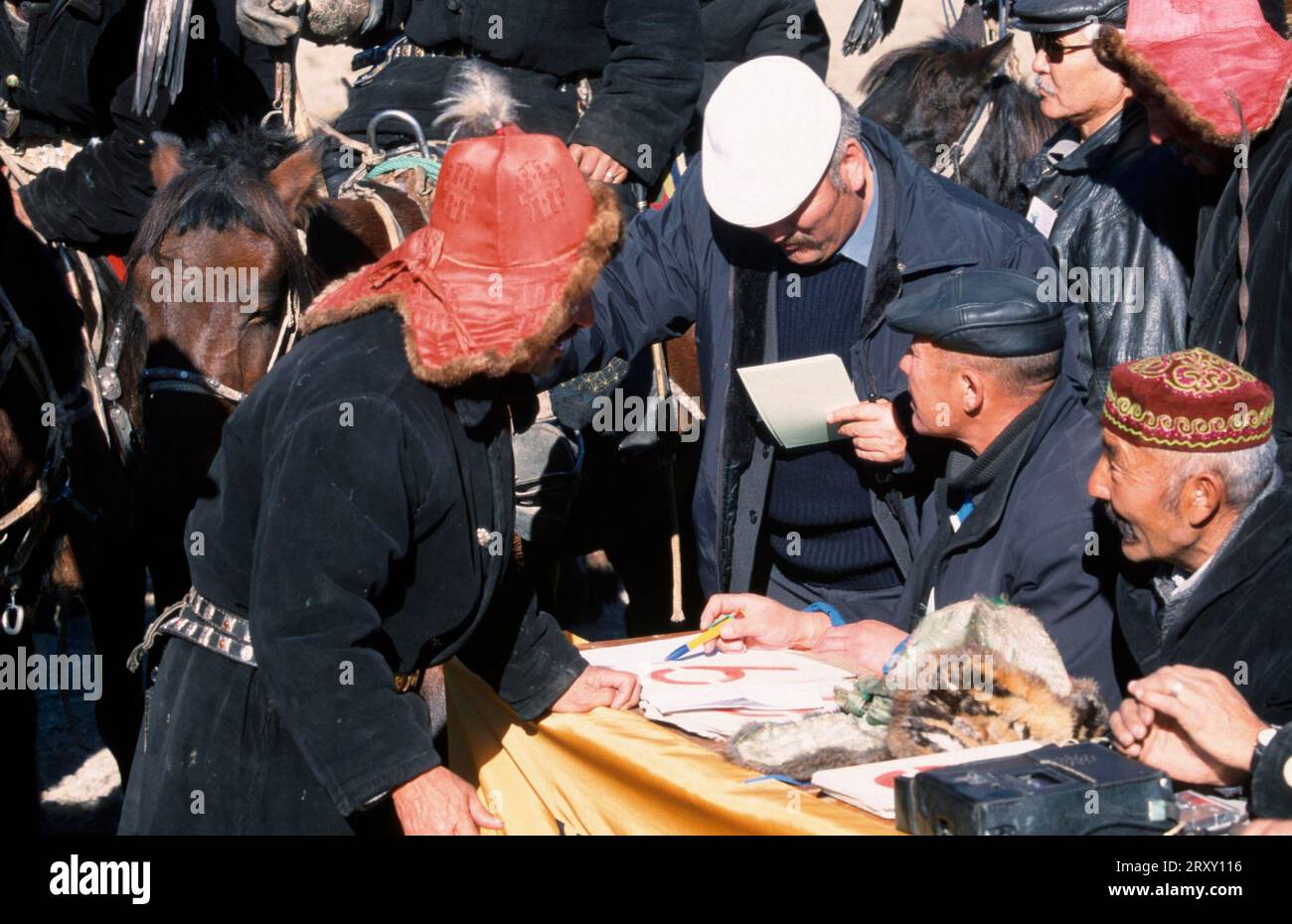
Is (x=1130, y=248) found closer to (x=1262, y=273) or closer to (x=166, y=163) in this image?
(x=1262, y=273)

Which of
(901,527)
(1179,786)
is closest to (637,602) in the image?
(901,527)

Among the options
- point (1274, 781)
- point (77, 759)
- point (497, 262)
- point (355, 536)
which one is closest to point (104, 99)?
point (77, 759)

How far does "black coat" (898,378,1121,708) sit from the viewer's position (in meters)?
2.71

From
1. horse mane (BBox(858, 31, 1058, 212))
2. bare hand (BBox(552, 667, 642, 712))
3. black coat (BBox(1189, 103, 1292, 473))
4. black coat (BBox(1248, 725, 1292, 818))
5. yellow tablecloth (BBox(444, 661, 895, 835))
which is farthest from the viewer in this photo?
horse mane (BBox(858, 31, 1058, 212))

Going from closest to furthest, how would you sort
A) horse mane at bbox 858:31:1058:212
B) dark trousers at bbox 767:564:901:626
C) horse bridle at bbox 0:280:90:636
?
1. dark trousers at bbox 767:564:901:626
2. horse bridle at bbox 0:280:90:636
3. horse mane at bbox 858:31:1058:212

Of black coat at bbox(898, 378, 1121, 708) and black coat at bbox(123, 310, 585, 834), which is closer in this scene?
black coat at bbox(123, 310, 585, 834)

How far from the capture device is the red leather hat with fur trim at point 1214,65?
3.01 meters

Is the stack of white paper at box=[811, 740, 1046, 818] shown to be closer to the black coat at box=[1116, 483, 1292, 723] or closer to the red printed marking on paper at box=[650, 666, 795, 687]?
the black coat at box=[1116, 483, 1292, 723]

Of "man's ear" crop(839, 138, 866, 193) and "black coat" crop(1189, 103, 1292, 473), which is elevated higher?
"man's ear" crop(839, 138, 866, 193)

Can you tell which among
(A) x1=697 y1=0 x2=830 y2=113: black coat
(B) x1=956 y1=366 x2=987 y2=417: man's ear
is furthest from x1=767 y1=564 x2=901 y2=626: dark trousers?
(A) x1=697 y1=0 x2=830 y2=113: black coat

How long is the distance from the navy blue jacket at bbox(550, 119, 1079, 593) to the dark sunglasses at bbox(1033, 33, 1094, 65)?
0.84 meters

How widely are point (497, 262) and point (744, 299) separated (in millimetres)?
1400

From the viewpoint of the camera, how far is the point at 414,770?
7.30ft

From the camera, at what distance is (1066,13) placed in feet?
13.5
